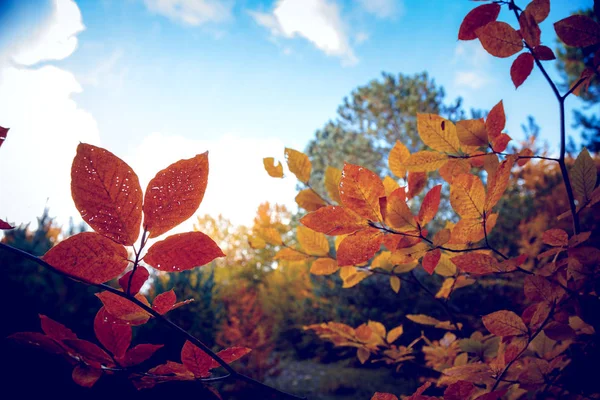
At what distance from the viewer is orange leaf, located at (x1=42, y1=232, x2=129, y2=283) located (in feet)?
0.92

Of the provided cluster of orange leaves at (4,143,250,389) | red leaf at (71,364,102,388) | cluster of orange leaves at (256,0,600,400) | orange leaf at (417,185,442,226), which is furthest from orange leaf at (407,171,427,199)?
red leaf at (71,364,102,388)

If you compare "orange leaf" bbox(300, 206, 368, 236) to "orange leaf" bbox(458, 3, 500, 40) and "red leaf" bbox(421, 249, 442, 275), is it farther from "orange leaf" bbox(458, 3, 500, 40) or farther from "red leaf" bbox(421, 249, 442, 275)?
"orange leaf" bbox(458, 3, 500, 40)

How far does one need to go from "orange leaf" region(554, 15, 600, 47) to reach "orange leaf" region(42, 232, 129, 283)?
65 cm

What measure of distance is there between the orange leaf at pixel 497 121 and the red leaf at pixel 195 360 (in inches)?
22.5

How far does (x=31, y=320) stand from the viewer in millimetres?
1778

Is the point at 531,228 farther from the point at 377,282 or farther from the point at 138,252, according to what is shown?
the point at 138,252

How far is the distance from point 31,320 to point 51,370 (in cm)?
35

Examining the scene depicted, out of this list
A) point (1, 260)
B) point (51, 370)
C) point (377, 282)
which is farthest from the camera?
point (377, 282)

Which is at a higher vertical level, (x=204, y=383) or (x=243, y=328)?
(x=204, y=383)

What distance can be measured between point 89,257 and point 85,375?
6.6 inches

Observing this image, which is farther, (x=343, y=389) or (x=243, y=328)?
(x=243, y=328)

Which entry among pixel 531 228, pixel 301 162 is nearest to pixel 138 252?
pixel 301 162

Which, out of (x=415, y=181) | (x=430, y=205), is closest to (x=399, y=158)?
(x=415, y=181)

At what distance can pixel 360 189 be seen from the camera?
1.31ft
